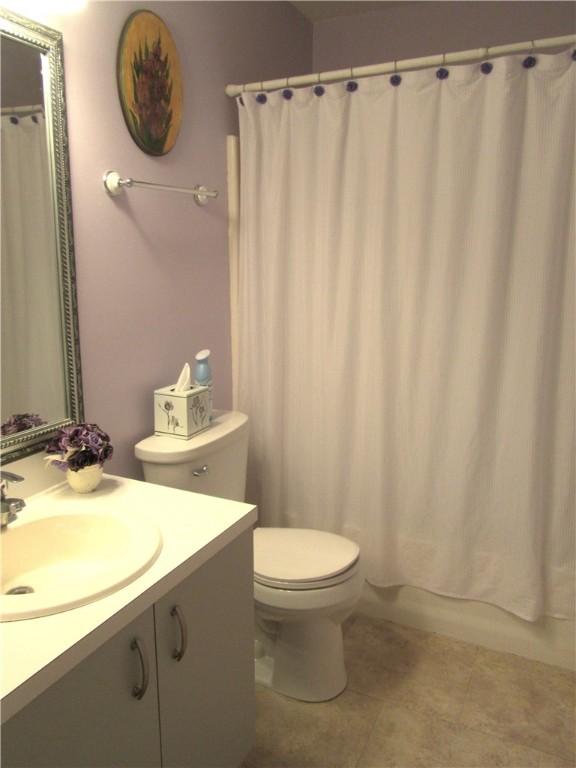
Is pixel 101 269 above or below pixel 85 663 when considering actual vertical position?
above

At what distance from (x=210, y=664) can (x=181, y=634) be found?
0.56 ft

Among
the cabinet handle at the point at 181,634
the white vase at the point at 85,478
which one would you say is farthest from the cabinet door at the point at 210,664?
→ the white vase at the point at 85,478

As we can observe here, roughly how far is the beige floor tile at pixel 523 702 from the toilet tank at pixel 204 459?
3.34 ft

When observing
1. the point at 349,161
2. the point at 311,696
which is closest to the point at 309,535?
the point at 311,696

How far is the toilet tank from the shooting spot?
5.72 ft

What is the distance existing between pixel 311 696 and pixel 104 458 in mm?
1056

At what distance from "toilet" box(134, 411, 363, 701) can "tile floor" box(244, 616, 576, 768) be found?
10 centimetres

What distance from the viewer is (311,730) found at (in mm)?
1782

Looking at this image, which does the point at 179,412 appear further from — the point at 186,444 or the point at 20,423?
the point at 20,423

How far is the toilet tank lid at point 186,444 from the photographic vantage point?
173cm

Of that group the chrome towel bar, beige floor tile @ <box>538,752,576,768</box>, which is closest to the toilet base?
beige floor tile @ <box>538,752,576,768</box>

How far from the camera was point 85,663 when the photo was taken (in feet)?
3.13

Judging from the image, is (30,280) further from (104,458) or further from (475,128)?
(475,128)

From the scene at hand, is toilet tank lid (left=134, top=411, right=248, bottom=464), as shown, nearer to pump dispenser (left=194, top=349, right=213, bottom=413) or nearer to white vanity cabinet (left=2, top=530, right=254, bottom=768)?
pump dispenser (left=194, top=349, right=213, bottom=413)
